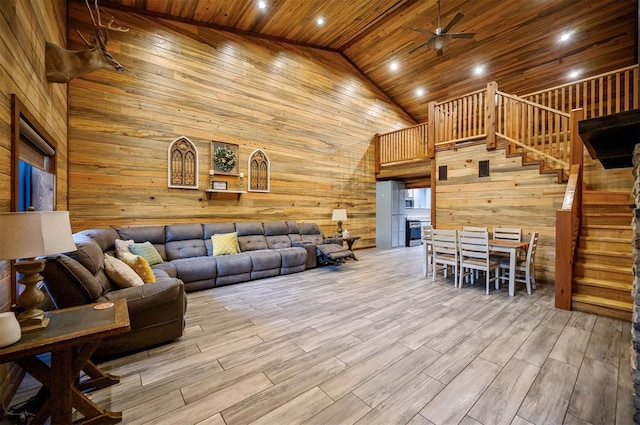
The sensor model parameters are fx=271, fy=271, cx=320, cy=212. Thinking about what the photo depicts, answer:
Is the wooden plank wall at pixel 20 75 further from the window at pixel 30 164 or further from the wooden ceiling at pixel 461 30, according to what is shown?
the wooden ceiling at pixel 461 30

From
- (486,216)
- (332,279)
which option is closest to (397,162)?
(486,216)

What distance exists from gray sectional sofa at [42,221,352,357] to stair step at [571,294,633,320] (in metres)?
3.40

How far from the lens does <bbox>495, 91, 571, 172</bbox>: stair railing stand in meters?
4.21

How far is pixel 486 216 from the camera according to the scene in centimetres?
496

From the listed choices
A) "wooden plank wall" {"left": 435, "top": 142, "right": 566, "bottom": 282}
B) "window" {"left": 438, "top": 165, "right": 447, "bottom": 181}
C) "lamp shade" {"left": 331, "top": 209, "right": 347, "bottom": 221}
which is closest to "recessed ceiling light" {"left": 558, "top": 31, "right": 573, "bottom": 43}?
"wooden plank wall" {"left": 435, "top": 142, "right": 566, "bottom": 282}

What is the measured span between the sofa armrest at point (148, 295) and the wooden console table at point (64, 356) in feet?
1.99

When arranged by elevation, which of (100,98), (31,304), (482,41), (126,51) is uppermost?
(482,41)

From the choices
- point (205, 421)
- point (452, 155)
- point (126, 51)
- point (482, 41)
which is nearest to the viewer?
point (205, 421)

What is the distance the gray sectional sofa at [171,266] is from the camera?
1958mm

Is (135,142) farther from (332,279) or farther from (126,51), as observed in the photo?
(332,279)

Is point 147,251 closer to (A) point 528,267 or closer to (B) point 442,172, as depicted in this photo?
(A) point 528,267

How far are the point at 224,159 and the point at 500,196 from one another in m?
5.12

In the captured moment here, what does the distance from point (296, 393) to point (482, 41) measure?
772 cm

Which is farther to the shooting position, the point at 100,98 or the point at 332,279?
the point at 332,279
